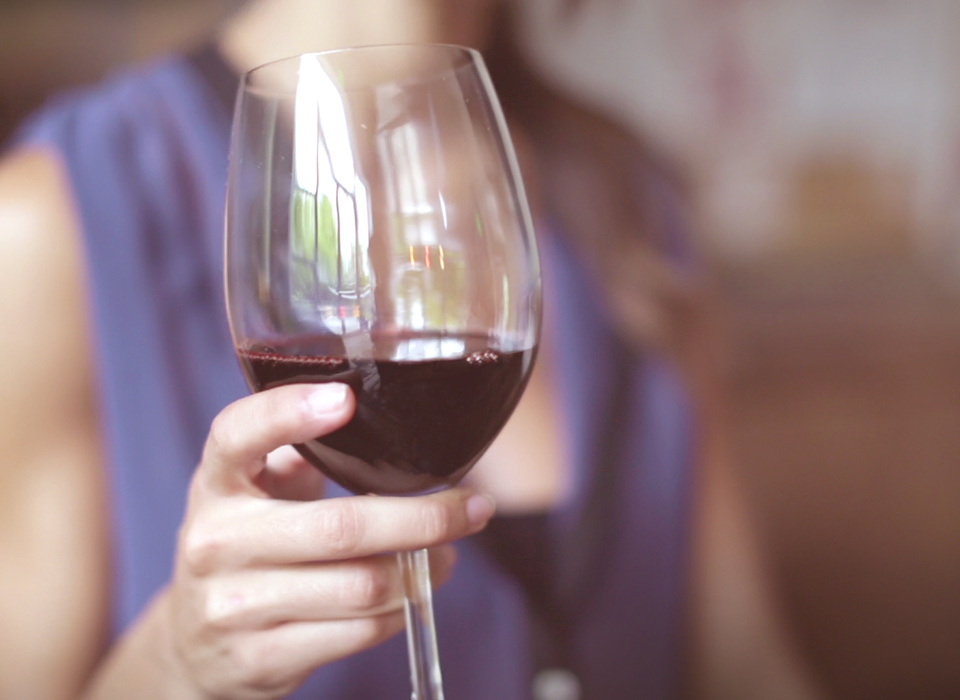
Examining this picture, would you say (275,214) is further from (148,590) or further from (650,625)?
(650,625)

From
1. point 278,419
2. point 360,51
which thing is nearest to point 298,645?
point 278,419

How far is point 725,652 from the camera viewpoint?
0.97 m

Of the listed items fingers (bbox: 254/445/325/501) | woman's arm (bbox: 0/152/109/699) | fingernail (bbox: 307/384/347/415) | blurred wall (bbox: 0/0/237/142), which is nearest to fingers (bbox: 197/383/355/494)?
fingernail (bbox: 307/384/347/415)

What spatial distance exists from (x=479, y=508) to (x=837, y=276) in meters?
1.02

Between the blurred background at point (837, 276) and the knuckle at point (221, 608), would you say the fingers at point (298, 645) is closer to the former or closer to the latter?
the knuckle at point (221, 608)

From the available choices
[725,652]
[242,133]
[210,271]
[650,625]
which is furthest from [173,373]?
[725,652]

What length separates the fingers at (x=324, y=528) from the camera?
1.13 feet

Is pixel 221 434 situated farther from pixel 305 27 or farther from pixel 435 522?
pixel 305 27

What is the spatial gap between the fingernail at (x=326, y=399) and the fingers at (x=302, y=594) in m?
0.09

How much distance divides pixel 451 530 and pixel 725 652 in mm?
725

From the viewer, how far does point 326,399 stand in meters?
0.32

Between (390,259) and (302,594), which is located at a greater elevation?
(390,259)

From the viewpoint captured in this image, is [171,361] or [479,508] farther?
[171,361]

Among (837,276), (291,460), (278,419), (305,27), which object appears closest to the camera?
(278,419)
